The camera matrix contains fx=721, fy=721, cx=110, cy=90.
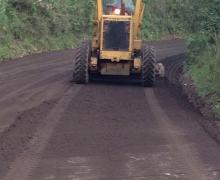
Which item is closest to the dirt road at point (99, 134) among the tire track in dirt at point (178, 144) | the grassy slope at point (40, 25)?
the tire track in dirt at point (178, 144)

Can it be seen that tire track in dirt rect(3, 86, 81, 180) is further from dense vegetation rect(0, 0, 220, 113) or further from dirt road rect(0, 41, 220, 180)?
dense vegetation rect(0, 0, 220, 113)

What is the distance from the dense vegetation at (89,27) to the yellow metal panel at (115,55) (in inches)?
87.1

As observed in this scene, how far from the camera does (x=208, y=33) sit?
2627 centimetres

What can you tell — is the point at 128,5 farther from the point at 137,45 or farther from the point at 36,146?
the point at 36,146

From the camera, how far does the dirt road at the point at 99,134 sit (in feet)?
33.5

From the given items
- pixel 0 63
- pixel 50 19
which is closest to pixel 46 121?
pixel 0 63

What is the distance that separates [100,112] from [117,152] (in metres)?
4.21

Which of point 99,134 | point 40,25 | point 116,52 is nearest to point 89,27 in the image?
point 40,25

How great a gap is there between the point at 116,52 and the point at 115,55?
13 centimetres

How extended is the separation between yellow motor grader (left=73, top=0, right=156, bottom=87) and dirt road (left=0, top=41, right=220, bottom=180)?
52cm

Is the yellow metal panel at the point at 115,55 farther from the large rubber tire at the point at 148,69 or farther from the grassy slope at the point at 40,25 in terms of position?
the grassy slope at the point at 40,25

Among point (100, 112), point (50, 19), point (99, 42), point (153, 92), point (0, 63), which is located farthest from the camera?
point (50, 19)

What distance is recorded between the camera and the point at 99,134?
42.7ft

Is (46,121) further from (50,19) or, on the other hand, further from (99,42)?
(50,19)
